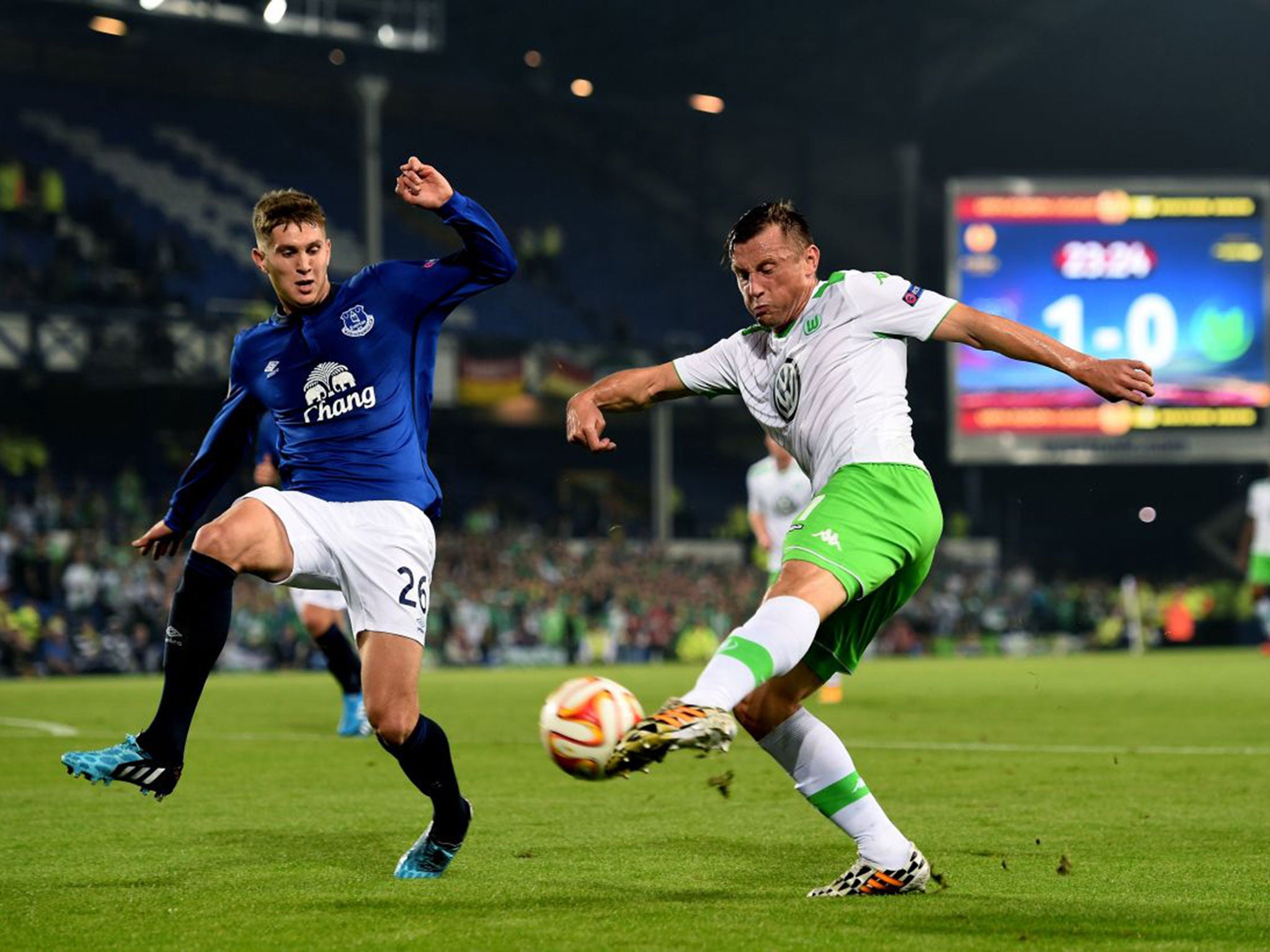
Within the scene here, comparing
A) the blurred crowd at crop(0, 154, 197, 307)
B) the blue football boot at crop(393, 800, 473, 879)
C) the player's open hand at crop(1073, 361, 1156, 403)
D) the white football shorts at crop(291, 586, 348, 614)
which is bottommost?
the blue football boot at crop(393, 800, 473, 879)

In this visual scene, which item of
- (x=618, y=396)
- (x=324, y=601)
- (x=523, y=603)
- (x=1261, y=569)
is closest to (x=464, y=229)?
(x=618, y=396)

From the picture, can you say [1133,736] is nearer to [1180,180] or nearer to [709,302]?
[1180,180]

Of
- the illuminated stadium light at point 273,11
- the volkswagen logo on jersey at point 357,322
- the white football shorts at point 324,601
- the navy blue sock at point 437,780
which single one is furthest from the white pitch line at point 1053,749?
the illuminated stadium light at point 273,11

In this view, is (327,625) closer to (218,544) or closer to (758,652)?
(218,544)

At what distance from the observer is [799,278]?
5805mm

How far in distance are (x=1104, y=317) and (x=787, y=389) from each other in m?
27.6

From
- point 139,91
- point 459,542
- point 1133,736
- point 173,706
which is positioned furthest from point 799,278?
point 139,91

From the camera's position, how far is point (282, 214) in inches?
247

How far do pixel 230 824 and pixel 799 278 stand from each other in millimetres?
3594

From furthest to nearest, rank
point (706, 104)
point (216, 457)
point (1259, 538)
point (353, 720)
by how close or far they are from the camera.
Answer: point (706, 104) → point (1259, 538) → point (353, 720) → point (216, 457)

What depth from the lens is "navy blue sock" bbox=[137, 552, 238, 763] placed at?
19.3 feet

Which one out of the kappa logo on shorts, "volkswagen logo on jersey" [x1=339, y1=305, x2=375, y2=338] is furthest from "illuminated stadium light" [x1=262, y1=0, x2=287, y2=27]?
the kappa logo on shorts

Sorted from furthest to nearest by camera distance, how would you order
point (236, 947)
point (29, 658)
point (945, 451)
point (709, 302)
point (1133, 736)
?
point (945, 451), point (709, 302), point (29, 658), point (1133, 736), point (236, 947)

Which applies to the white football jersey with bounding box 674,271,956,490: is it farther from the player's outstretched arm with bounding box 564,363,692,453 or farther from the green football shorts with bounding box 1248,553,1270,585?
the green football shorts with bounding box 1248,553,1270,585
